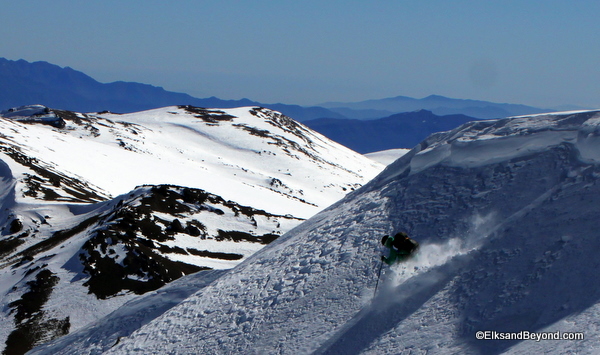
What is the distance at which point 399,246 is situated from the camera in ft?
47.7

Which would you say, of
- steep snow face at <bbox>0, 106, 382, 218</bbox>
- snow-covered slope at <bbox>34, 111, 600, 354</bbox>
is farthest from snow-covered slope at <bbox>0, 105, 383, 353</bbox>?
snow-covered slope at <bbox>34, 111, 600, 354</bbox>

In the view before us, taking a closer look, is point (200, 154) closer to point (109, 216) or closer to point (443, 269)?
point (109, 216)

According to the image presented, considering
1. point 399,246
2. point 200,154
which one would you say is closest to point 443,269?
point 399,246

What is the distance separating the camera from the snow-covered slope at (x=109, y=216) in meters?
31.3

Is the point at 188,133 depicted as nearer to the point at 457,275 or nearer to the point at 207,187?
the point at 207,187

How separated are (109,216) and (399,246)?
3192 cm

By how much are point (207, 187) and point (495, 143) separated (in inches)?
2532

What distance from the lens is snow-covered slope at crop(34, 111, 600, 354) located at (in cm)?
1250

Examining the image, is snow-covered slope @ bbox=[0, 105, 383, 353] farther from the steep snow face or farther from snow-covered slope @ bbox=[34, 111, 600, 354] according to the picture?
snow-covered slope @ bbox=[34, 111, 600, 354]

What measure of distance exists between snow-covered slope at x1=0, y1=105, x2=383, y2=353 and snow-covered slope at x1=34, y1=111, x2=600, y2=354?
11307 millimetres

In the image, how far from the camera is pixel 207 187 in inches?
3115

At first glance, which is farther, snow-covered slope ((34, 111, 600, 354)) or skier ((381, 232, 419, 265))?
skier ((381, 232, 419, 265))

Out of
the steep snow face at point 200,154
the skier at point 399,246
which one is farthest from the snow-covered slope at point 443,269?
the steep snow face at point 200,154

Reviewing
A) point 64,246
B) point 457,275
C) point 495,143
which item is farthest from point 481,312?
point 64,246
